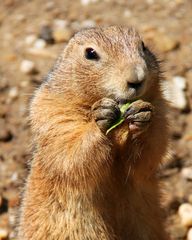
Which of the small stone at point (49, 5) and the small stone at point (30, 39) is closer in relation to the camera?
the small stone at point (30, 39)

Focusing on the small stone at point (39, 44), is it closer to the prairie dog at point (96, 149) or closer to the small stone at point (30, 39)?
the small stone at point (30, 39)

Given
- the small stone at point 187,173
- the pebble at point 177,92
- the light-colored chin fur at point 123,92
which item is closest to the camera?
the light-colored chin fur at point 123,92

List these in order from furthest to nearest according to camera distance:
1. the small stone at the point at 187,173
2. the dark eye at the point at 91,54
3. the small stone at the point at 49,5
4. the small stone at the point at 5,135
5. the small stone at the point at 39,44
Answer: the small stone at the point at 49,5
the small stone at the point at 39,44
the small stone at the point at 5,135
the small stone at the point at 187,173
the dark eye at the point at 91,54

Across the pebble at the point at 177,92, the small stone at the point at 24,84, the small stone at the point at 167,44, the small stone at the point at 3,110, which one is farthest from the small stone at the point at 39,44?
the pebble at the point at 177,92

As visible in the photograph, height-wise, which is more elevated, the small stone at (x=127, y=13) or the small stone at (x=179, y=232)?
the small stone at (x=127, y=13)

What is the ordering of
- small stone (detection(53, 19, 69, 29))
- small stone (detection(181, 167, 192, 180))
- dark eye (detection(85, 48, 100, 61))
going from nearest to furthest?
1. dark eye (detection(85, 48, 100, 61))
2. small stone (detection(181, 167, 192, 180))
3. small stone (detection(53, 19, 69, 29))

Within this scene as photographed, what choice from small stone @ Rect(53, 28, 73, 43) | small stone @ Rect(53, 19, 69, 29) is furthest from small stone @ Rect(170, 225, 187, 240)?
small stone @ Rect(53, 19, 69, 29)

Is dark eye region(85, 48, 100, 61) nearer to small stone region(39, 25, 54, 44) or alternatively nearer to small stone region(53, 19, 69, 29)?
small stone region(39, 25, 54, 44)

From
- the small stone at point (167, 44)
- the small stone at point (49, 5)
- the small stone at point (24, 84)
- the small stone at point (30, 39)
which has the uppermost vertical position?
the small stone at point (49, 5)
